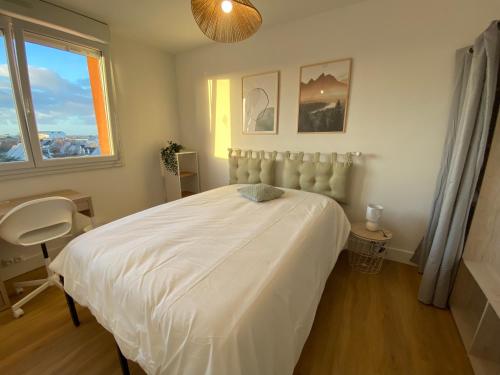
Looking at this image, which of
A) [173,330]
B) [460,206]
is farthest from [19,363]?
[460,206]

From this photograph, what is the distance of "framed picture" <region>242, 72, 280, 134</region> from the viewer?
101 inches

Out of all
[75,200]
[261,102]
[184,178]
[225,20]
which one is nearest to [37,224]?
[75,200]

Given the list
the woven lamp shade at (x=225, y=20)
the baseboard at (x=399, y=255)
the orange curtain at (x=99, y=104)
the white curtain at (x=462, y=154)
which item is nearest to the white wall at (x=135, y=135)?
the orange curtain at (x=99, y=104)

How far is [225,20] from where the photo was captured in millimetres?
1274

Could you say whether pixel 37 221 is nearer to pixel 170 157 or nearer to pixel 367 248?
pixel 170 157

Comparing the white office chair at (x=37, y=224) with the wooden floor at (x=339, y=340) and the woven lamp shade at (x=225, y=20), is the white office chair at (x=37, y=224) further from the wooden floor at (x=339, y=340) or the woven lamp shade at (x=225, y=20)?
the woven lamp shade at (x=225, y=20)

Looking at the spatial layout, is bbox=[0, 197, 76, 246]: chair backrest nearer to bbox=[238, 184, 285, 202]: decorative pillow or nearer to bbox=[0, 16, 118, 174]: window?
bbox=[0, 16, 118, 174]: window

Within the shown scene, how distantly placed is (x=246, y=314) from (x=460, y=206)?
5.49 feet

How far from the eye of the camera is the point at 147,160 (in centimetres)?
315

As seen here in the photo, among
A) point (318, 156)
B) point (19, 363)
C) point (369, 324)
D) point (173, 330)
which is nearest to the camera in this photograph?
point (173, 330)

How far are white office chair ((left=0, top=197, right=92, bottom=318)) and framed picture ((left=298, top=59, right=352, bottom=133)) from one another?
240 cm

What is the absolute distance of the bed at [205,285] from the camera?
74cm

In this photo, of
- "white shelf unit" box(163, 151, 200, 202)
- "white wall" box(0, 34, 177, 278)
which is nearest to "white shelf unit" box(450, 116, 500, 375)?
"white shelf unit" box(163, 151, 200, 202)

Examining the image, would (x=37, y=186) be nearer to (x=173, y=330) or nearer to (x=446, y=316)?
(x=173, y=330)
